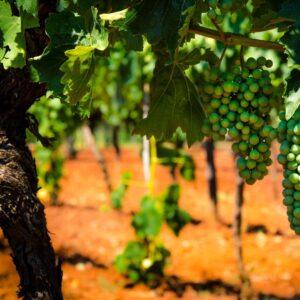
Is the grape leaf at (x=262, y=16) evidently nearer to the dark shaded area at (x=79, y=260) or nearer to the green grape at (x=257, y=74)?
the green grape at (x=257, y=74)

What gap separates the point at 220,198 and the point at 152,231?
7360 millimetres

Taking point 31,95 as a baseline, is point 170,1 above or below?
above

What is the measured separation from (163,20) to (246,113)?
398 mm

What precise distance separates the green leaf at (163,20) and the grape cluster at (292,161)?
390 mm

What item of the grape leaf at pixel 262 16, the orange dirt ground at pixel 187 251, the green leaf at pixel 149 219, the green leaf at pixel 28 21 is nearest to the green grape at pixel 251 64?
the grape leaf at pixel 262 16

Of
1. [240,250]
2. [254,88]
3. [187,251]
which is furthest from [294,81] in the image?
[187,251]

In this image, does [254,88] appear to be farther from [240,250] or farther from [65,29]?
[240,250]

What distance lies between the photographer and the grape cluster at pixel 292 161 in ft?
5.39

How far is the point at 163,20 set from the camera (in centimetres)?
175

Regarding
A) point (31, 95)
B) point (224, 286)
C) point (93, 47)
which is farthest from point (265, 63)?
point (224, 286)

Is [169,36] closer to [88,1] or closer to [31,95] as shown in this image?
[88,1]

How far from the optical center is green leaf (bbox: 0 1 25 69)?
201 cm

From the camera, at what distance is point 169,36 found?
1.73 meters

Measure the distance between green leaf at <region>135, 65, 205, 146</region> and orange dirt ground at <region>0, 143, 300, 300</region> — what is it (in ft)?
13.4
